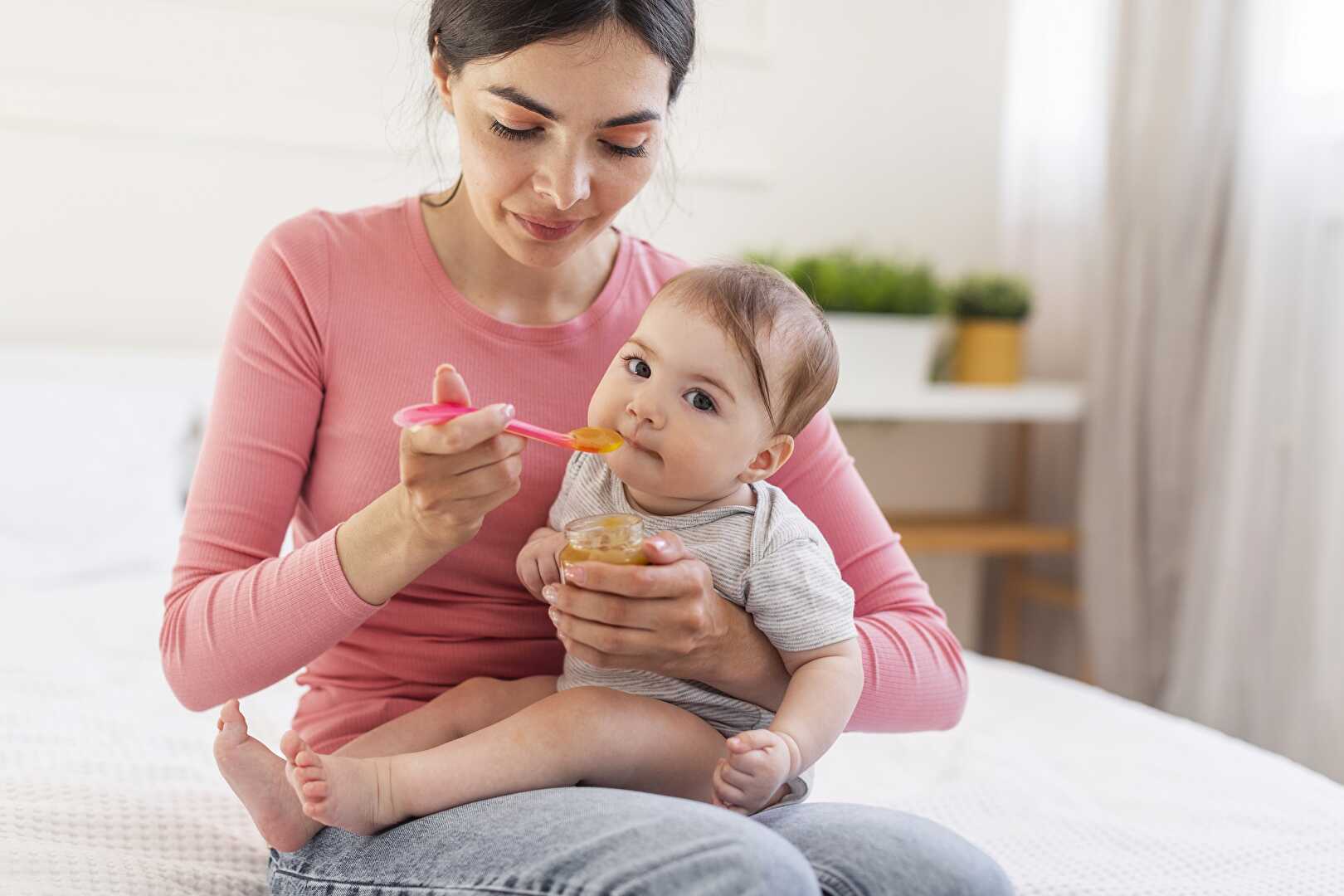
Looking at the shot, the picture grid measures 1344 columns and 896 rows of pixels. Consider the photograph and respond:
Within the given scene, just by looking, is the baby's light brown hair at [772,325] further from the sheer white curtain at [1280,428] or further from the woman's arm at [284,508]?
the sheer white curtain at [1280,428]

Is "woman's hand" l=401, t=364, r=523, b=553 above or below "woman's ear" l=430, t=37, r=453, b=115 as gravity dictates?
below

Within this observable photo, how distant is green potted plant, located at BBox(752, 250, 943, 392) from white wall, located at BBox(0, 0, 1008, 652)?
0.33m

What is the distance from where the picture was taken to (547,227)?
1164 millimetres

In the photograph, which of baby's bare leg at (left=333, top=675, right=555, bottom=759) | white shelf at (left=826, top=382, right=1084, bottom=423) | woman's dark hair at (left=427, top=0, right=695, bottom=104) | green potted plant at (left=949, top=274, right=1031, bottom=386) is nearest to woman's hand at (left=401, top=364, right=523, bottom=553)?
baby's bare leg at (left=333, top=675, right=555, bottom=759)

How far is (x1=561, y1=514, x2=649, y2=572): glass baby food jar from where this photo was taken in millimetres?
989

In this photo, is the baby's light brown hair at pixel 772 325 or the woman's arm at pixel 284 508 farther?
the baby's light brown hair at pixel 772 325

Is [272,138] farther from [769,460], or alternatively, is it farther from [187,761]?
[769,460]

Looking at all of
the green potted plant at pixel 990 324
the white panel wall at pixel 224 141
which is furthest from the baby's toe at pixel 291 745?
the green potted plant at pixel 990 324

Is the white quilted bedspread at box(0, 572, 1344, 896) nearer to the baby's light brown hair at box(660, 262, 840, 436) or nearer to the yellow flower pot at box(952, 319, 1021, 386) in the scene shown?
the baby's light brown hair at box(660, 262, 840, 436)

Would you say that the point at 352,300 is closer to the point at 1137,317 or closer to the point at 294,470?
the point at 294,470

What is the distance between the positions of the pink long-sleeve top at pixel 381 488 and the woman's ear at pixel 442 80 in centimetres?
13

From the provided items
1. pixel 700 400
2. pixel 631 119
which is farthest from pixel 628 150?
pixel 700 400

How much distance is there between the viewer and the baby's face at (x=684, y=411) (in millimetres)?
1080

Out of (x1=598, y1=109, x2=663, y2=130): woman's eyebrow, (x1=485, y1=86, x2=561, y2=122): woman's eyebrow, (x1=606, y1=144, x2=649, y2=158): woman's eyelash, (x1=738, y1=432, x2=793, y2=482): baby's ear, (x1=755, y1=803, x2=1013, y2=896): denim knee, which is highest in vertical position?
(x1=485, y1=86, x2=561, y2=122): woman's eyebrow
